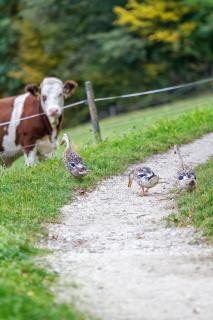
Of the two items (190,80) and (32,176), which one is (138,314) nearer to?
(32,176)

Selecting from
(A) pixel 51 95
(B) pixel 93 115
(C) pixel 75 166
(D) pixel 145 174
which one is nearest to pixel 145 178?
(D) pixel 145 174

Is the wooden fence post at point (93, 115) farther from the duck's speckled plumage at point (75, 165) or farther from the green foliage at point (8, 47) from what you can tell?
the green foliage at point (8, 47)

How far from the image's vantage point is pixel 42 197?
1173cm

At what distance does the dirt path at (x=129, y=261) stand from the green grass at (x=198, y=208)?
146 mm

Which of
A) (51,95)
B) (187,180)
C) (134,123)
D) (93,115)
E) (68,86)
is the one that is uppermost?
(187,180)

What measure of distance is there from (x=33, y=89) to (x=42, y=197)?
520 centimetres

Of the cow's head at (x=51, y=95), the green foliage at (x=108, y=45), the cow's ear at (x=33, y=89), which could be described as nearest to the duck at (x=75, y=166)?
the cow's head at (x=51, y=95)

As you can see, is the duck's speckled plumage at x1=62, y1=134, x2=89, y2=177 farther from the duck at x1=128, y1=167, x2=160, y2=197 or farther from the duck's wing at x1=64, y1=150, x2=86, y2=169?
the duck at x1=128, y1=167, x2=160, y2=197

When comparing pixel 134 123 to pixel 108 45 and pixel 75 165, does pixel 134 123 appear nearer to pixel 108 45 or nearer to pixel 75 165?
pixel 75 165

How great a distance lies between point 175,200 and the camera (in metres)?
11.6

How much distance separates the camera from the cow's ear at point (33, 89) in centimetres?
1658

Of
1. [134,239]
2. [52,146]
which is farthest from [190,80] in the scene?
[134,239]

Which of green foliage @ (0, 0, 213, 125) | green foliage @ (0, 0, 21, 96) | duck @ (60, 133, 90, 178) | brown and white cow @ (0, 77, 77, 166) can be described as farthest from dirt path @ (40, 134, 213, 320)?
green foliage @ (0, 0, 21, 96)

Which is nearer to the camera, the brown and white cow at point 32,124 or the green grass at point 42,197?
the green grass at point 42,197
